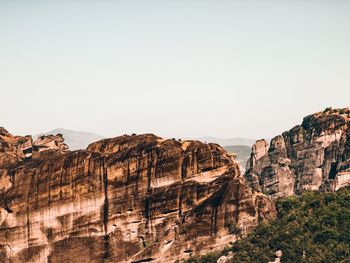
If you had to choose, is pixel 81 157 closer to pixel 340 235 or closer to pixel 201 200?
pixel 201 200

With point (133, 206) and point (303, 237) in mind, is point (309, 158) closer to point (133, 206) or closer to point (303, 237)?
point (303, 237)

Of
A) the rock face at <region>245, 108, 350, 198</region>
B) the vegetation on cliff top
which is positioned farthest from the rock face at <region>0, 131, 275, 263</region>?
the rock face at <region>245, 108, 350, 198</region>

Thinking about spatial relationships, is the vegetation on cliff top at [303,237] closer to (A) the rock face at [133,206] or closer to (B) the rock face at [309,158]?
(A) the rock face at [133,206]

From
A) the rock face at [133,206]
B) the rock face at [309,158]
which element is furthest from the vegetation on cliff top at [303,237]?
the rock face at [309,158]

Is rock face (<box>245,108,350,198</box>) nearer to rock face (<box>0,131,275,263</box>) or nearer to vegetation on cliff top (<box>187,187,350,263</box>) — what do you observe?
vegetation on cliff top (<box>187,187,350,263</box>)

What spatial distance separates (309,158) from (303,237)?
136ft

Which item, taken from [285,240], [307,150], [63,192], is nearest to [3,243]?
[63,192]

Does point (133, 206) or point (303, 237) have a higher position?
point (133, 206)

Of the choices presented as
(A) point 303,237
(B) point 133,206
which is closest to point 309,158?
(A) point 303,237

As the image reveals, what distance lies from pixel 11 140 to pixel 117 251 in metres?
30.0

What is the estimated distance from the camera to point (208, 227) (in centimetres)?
7350

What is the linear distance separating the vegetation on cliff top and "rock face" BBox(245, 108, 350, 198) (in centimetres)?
2776

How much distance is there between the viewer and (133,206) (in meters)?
75.2

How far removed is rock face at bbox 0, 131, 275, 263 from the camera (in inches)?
2904
